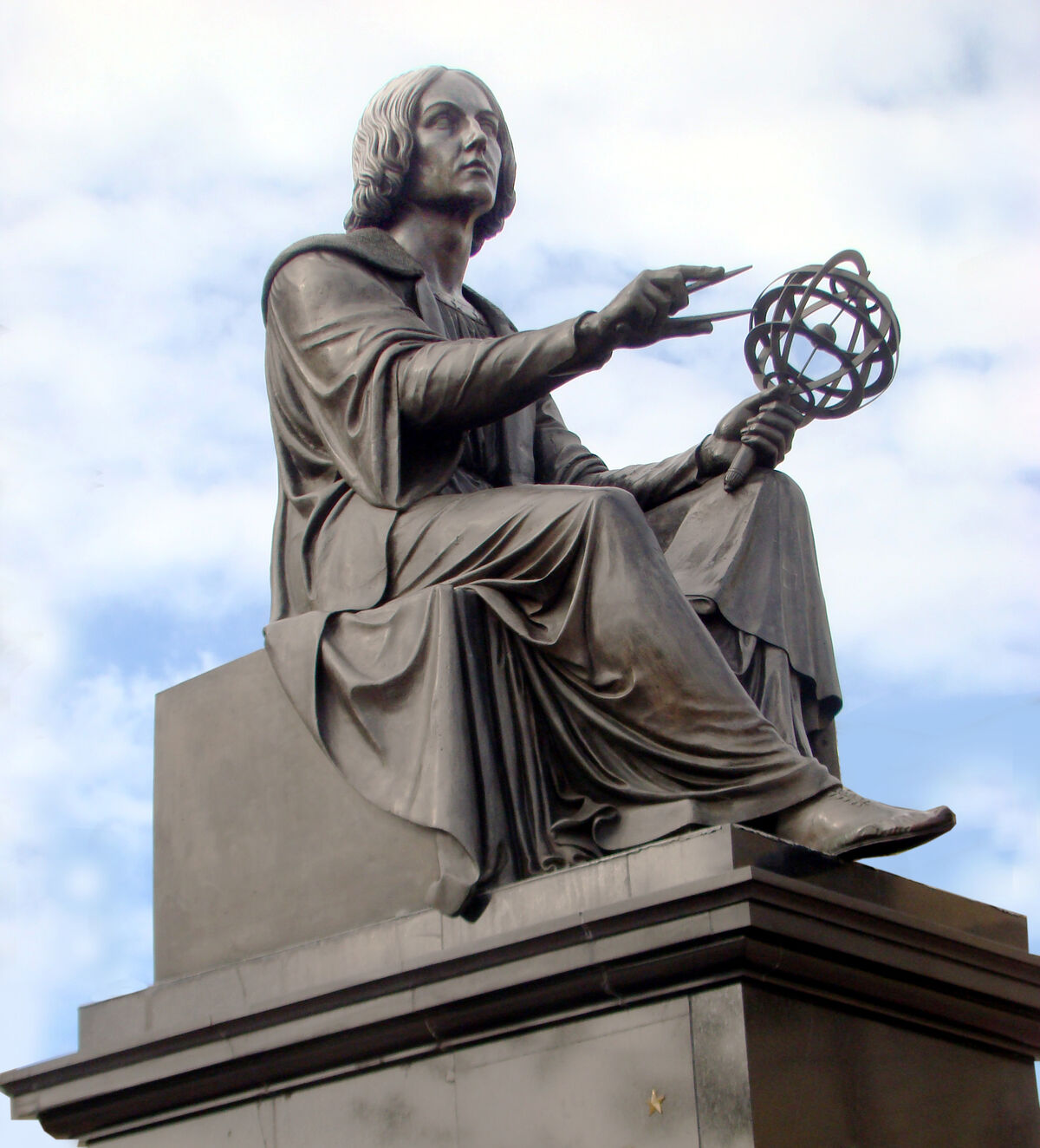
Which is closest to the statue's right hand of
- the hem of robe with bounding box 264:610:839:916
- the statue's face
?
the statue's face

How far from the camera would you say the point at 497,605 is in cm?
682

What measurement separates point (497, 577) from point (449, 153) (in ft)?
7.05

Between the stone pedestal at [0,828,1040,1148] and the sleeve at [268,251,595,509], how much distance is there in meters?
1.82

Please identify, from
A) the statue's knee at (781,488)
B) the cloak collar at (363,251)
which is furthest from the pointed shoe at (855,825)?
the cloak collar at (363,251)

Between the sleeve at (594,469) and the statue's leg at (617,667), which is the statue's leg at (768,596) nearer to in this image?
the sleeve at (594,469)

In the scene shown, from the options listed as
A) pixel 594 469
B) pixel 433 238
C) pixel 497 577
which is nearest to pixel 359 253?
pixel 433 238

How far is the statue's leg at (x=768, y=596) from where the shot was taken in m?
7.34

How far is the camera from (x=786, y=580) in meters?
7.58

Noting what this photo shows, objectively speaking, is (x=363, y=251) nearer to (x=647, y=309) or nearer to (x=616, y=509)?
(x=647, y=309)

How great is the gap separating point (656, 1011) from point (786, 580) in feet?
7.30

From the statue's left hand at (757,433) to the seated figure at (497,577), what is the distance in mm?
11

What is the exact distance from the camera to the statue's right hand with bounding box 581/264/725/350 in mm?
6844

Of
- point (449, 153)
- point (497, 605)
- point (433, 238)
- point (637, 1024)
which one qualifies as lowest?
point (637, 1024)

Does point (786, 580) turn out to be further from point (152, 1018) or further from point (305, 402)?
point (152, 1018)
